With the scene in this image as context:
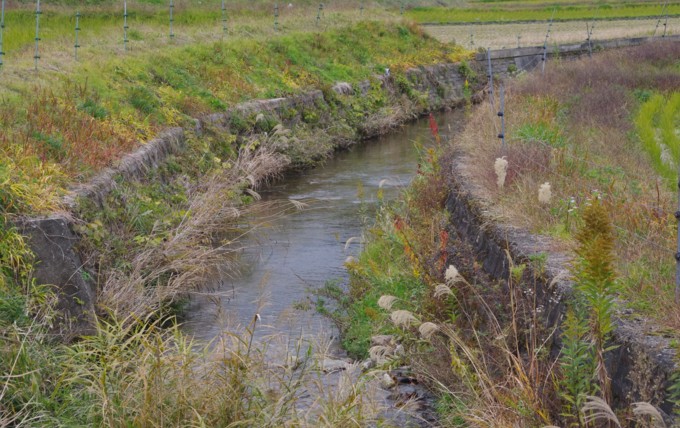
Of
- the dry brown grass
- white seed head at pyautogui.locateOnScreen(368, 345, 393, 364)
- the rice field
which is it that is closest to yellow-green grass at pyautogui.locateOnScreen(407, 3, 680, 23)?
the rice field

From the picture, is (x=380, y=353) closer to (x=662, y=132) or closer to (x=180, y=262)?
(x=180, y=262)

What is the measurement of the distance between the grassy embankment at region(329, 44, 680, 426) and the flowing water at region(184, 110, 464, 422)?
599 millimetres

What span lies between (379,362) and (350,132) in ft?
52.0

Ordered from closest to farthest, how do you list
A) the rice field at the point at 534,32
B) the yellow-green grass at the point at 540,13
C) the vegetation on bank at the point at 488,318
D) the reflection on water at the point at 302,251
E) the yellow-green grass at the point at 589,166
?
the vegetation on bank at the point at 488,318 < the yellow-green grass at the point at 589,166 < the reflection on water at the point at 302,251 < the rice field at the point at 534,32 < the yellow-green grass at the point at 540,13

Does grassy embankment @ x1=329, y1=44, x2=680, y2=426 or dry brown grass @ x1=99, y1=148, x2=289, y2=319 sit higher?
grassy embankment @ x1=329, y1=44, x2=680, y2=426

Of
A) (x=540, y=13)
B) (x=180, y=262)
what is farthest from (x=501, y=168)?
(x=540, y=13)

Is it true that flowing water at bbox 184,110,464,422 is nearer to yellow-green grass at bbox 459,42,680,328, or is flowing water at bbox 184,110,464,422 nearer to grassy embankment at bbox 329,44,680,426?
grassy embankment at bbox 329,44,680,426

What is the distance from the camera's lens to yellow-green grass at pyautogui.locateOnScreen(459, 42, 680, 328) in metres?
8.38

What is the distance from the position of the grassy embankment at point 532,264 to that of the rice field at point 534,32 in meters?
21.9

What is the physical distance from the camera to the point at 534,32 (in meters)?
44.3

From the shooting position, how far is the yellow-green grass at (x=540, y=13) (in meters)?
50.8

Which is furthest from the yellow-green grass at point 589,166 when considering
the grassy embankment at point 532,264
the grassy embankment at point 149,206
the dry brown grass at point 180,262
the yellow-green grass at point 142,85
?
the yellow-green grass at point 142,85

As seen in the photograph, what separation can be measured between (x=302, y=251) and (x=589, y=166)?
14.3 feet

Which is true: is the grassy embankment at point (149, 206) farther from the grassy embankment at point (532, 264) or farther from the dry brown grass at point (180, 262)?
the grassy embankment at point (532, 264)
